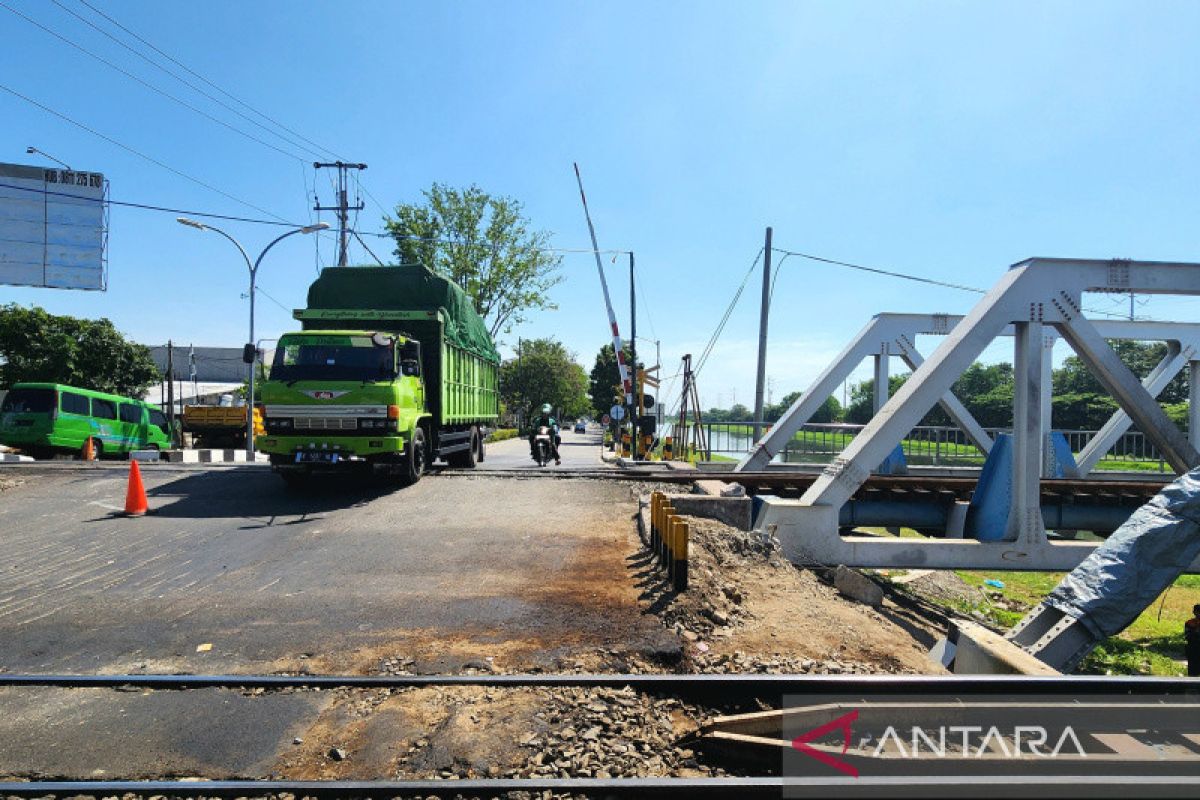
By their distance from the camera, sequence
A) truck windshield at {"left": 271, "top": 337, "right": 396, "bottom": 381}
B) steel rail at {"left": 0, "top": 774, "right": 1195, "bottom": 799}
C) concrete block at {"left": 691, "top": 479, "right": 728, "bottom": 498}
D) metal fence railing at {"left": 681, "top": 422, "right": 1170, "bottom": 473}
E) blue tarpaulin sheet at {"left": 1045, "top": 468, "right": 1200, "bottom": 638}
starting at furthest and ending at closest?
1. metal fence railing at {"left": 681, "top": 422, "right": 1170, "bottom": 473}
2. truck windshield at {"left": 271, "top": 337, "right": 396, "bottom": 381}
3. concrete block at {"left": 691, "top": 479, "right": 728, "bottom": 498}
4. blue tarpaulin sheet at {"left": 1045, "top": 468, "right": 1200, "bottom": 638}
5. steel rail at {"left": 0, "top": 774, "right": 1195, "bottom": 799}

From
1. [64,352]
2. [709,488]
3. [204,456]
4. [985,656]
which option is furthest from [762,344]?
[64,352]

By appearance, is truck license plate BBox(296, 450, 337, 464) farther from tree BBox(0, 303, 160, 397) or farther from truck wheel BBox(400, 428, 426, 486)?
tree BBox(0, 303, 160, 397)

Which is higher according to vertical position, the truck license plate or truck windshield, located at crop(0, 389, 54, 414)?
truck windshield, located at crop(0, 389, 54, 414)

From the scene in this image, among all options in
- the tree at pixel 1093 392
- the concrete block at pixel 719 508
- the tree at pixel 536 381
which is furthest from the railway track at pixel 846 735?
the tree at pixel 536 381

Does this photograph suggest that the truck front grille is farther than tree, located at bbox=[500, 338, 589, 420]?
No

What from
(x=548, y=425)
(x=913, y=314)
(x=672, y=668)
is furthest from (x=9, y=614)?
(x=913, y=314)

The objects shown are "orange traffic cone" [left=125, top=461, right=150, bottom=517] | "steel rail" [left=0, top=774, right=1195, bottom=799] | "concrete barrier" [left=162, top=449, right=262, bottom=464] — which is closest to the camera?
"steel rail" [left=0, top=774, right=1195, bottom=799]

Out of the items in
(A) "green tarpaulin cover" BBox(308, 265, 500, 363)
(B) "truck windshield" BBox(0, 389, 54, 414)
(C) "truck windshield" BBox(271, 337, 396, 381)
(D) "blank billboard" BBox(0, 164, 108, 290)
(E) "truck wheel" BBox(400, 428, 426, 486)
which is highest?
(D) "blank billboard" BBox(0, 164, 108, 290)

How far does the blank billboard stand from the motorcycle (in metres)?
13.3

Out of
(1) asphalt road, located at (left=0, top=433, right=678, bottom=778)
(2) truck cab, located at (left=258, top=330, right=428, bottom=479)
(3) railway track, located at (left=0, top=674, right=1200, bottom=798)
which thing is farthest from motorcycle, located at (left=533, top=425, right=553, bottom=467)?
(3) railway track, located at (left=0, top=674, right=1200, bottom=798)

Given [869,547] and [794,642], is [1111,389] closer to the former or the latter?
[869,547]

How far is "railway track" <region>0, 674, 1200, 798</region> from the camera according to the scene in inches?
122

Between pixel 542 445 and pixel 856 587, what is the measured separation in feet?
32.6

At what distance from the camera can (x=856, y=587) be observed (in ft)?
25.2
